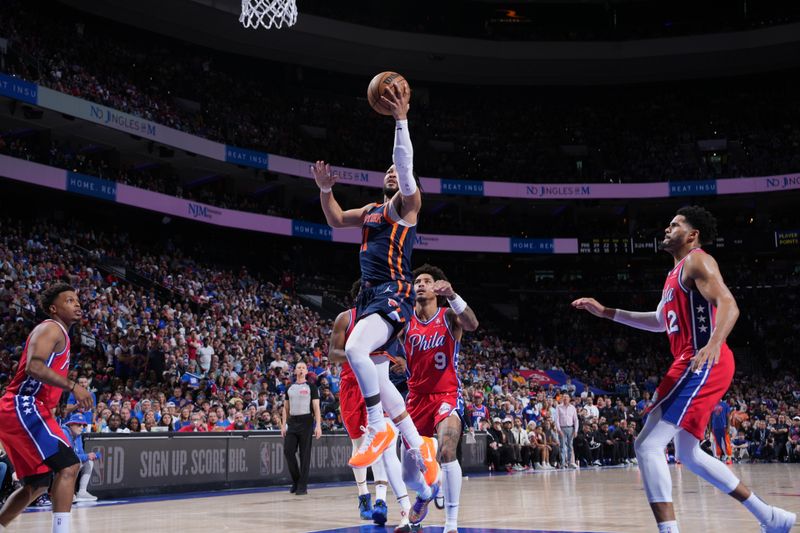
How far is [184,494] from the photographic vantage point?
13.7 m

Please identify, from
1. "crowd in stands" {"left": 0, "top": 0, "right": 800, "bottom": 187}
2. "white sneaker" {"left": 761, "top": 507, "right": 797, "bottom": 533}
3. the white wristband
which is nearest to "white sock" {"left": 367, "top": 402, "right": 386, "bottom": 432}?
the white wristband

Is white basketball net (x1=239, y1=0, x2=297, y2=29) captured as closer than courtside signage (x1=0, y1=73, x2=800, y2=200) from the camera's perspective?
Yes

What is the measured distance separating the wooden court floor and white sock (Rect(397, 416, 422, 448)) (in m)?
1.27

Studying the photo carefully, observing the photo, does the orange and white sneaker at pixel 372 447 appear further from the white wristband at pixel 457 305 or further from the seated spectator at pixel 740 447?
the seated spectator at pixel 740 447

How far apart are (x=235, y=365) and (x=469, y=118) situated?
25511 millimetres

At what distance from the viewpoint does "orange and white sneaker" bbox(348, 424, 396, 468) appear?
6.86 meters

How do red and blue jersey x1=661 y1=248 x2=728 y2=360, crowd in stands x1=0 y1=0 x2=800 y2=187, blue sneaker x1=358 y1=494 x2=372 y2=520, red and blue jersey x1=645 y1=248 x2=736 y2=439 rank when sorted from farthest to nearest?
1. crowd in stands x1=0 y1=0 x2=800 y2=187
2. blue sneaker x1=358 y1=494 x2=372 y2=520
3. red and blue jersey x1=661 y1=248 x2=728 y2=360
4. red and blue jersey x1=645 y1=248 x2=736 y2=439

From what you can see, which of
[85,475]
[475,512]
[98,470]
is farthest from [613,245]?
[475,512]

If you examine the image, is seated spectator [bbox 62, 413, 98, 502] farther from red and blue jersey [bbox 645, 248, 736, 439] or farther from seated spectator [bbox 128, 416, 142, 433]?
red and blue jersey [bbox 645, 248, 736, 439]

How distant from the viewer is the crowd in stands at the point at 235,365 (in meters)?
18.0

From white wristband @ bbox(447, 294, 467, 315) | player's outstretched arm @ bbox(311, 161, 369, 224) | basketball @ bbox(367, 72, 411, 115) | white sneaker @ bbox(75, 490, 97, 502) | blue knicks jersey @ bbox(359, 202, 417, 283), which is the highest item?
basketball @ bbox(367, 72, 411, 115)

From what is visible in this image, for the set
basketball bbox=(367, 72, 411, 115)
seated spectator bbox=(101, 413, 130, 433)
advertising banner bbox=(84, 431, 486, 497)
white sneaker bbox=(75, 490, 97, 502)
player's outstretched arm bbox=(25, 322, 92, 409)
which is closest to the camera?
player's outstretched arm bbox=(25, 322, 92, 409)

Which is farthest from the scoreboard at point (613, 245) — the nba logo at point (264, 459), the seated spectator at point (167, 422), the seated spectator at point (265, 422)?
the seated spectator at point (167, 422)

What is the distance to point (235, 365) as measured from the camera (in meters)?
21.6
